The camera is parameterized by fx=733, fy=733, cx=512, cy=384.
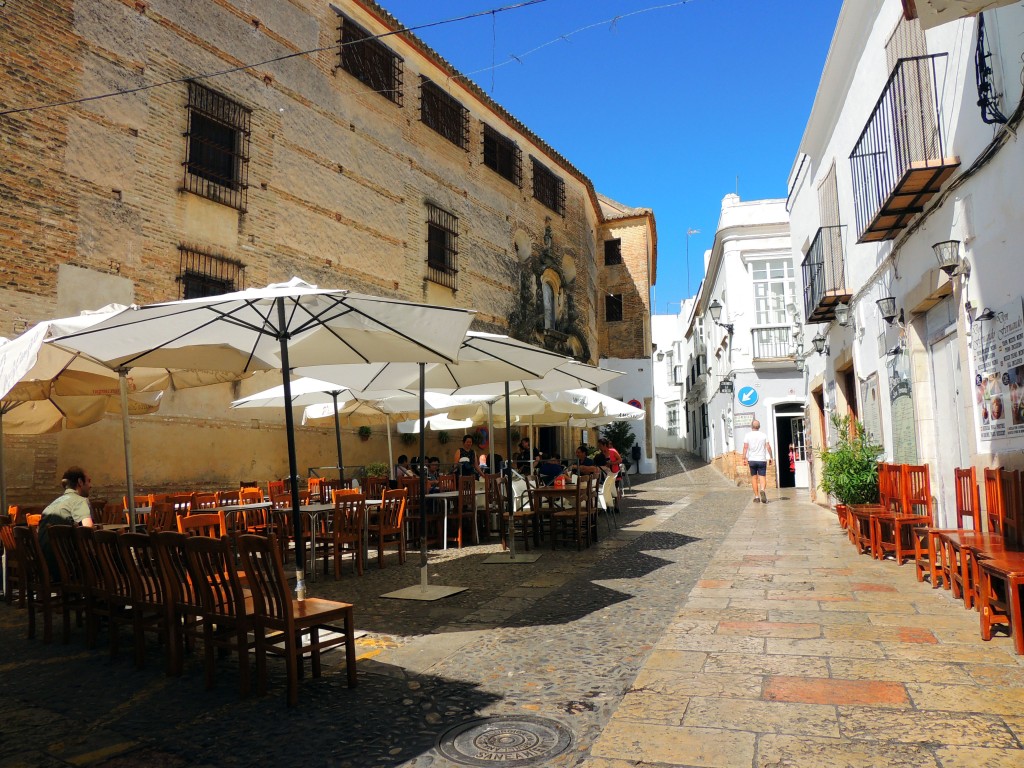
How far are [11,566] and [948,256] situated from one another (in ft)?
29.9

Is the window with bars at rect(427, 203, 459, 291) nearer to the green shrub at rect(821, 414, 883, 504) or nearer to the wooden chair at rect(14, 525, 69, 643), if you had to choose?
the green shrub at rect(821, 414, 883, 504)

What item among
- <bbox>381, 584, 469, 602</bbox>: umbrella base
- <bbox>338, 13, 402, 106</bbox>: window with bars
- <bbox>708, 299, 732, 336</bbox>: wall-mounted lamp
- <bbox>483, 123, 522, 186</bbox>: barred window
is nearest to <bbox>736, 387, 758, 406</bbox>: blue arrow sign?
<bbox>708, 299, 732, 336</bbox>: wall-mounted lamp

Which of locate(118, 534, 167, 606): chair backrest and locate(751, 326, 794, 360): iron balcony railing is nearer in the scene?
locate(118, 534, 167, 606): chair backrest

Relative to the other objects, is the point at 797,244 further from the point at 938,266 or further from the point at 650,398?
the point at 650,398

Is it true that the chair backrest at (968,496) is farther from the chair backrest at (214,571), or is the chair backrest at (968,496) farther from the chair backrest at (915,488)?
the chair backrest at (214,571)

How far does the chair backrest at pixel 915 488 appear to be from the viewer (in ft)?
25.7

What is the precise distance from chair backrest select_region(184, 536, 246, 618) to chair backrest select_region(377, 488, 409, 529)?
3995mm

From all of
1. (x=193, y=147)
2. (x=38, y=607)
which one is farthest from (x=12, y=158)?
(x=38, y=607)

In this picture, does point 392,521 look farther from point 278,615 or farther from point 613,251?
point 613,251

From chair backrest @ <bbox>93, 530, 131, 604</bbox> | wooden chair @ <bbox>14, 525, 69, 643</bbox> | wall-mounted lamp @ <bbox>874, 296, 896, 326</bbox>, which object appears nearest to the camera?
chair backrest @ <bbox>93, 530, 131, 604</bbox>

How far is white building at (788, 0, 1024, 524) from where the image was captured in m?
5.69

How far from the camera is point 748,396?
2127cm

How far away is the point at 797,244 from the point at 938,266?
8.82 m

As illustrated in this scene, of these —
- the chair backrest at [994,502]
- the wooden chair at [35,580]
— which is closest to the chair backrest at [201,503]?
the wooden chair at [35,580]
